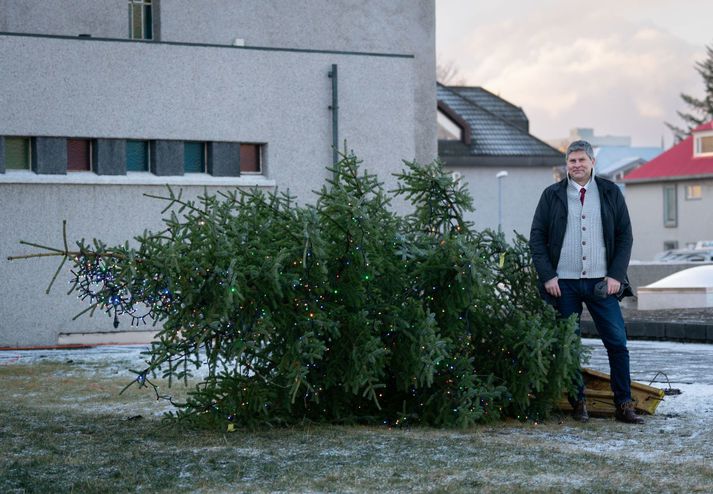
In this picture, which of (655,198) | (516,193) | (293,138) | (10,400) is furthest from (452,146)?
(10,400)

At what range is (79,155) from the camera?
66.7 ft

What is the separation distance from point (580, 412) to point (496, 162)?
48.3 m

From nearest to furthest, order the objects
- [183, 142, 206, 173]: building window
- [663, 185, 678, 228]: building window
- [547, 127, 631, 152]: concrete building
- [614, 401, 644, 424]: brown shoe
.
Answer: [614, 401, 644, 424]: brown shoe < [183, 142, 206, 173]: building window < [663, 185, 678, 228]: building window < [547, 127, 631, 152]: concrete building

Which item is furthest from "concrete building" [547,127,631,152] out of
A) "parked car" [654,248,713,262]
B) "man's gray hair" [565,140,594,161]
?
"man's gray hair" [565,140,594,161]

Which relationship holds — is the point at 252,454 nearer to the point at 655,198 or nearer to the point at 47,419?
the point at 47,419

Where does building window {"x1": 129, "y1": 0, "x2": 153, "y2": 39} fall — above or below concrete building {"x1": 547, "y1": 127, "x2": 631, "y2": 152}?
below

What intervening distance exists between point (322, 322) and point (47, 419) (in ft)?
7.36

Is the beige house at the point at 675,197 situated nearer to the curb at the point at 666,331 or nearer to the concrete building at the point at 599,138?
the curb at the point at 666,331

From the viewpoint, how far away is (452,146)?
187ft

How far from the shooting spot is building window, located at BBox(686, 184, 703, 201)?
249 ft

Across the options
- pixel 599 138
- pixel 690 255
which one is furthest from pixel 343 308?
pixel 599 138

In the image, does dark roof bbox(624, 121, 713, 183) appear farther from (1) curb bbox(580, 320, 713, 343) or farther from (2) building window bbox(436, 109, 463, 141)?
(1) curb bbox(580, 320, 713, 343)

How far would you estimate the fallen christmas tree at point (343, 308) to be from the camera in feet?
25.2

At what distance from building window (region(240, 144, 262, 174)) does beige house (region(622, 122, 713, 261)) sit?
184ft
